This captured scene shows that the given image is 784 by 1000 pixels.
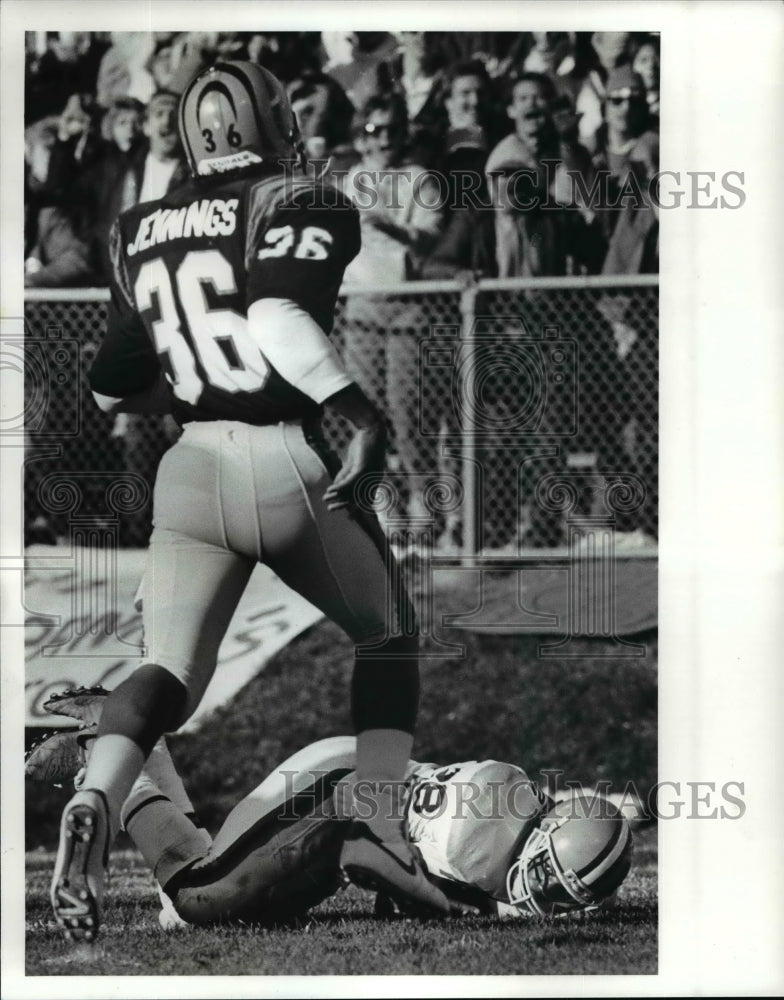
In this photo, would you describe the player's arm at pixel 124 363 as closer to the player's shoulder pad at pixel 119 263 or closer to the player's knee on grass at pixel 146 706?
the player's shoulder pad at pixel 119 263

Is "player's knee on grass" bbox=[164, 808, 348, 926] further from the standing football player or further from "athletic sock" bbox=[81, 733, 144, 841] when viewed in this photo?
"athletic sock" bbox=[81, 733, 144, 841]

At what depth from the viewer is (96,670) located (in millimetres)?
4027

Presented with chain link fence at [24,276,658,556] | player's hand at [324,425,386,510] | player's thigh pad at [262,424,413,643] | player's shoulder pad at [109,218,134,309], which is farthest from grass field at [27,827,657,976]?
player's shoulder pad at [109,218,134,309]

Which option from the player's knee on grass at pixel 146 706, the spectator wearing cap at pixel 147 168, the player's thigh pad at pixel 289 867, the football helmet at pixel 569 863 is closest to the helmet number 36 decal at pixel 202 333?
the spectator wearing cap at pixel 147 168

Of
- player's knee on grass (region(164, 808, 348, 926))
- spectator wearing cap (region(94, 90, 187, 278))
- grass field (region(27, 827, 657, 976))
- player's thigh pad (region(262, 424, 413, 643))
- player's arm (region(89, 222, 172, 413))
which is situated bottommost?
grass field (region(27, 827, 657, 976))

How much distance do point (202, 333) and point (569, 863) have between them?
4.94ft

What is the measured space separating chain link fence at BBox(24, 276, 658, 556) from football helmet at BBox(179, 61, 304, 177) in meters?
0.38

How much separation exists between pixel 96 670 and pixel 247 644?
1.19ft

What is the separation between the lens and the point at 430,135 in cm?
398

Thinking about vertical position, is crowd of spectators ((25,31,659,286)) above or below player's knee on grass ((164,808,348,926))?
above

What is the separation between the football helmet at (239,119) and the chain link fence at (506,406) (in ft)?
1.24

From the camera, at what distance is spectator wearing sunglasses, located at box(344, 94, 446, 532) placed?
3.97m

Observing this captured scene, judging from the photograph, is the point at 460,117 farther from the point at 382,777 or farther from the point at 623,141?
the point at 382,777

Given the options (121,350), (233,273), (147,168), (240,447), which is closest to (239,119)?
(147,168)
